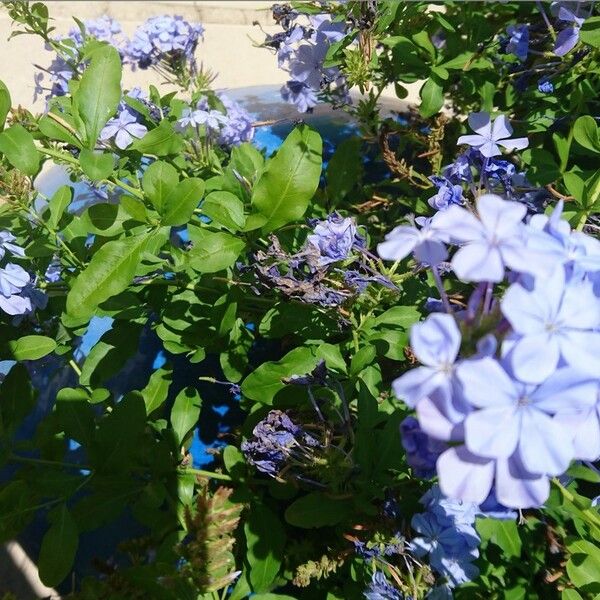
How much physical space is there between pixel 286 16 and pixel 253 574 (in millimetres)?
1256

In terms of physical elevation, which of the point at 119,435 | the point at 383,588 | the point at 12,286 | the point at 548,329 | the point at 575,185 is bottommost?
the point at 383,588

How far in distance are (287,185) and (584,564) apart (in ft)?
2.74

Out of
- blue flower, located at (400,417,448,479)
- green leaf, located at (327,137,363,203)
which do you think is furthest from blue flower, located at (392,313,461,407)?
green leaf, located at (327,137,363,203)

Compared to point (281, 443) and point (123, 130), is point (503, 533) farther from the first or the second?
point (123, 130)

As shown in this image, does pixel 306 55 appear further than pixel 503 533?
Yes

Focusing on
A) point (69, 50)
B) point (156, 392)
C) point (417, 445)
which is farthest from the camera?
point (69, 50)

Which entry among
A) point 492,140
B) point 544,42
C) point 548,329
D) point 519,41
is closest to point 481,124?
point 492,140

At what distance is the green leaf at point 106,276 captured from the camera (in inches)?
40.2

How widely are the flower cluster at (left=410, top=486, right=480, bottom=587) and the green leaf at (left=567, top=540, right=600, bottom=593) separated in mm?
156

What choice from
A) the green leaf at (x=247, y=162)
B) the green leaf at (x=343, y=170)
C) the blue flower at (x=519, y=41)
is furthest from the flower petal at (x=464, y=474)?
the blue flower at (x=519, y=41)

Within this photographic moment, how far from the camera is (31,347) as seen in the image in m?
1.22

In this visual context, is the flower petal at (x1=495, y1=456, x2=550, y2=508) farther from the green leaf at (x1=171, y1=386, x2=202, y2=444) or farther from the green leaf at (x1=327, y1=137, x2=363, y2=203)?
the green leaf at (x1=327, y1=137, x2=363, y2=203)

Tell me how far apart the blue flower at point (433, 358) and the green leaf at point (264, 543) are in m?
0.82

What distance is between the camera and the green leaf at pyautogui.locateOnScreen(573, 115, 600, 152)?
1.24 m
